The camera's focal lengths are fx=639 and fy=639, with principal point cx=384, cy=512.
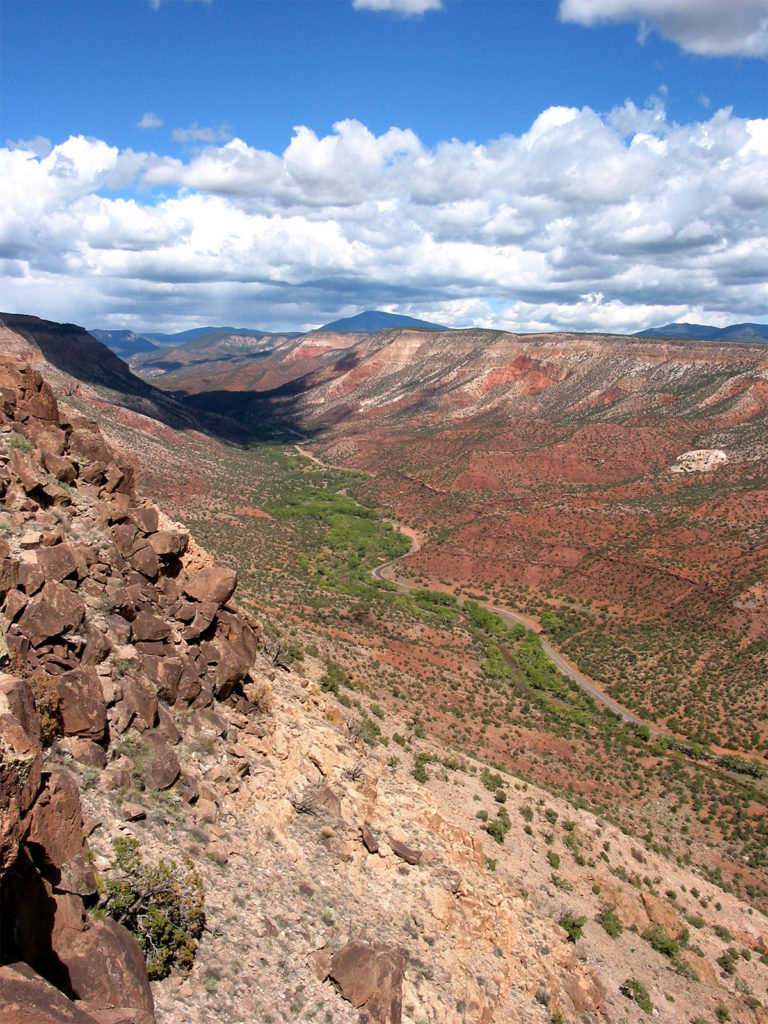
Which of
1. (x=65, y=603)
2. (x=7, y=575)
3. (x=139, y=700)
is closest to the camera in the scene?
(x=7, y=575)

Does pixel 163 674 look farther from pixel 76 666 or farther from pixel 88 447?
pixel 88 447

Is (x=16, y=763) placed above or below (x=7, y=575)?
below

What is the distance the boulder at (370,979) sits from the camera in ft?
31.4

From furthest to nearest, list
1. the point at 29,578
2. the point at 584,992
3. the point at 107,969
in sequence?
1. the point at 584,992
2. the point at 29,578
3. the point at 107,969

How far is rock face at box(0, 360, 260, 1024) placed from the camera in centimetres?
661

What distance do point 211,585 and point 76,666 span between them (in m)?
4.62

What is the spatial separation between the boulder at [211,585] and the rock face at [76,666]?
0.03 m

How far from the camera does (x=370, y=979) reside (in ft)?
32.0

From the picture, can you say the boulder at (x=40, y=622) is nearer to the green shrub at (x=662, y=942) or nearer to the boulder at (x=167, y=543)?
the boulder at (x=167, y=543)

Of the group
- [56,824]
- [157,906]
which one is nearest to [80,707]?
[56,824]

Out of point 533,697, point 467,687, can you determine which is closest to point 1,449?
point 467,687

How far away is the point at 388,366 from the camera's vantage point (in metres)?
190

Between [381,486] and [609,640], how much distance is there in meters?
57.9

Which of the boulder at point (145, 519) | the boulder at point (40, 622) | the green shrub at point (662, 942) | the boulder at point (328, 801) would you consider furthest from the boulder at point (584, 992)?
the boulder at point (145, 519)
